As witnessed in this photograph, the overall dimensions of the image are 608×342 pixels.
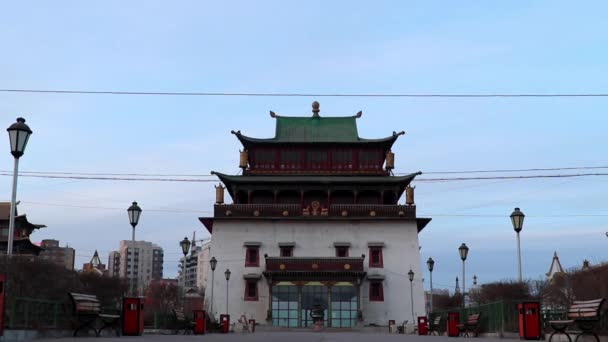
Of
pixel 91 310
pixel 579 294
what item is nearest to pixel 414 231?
pixel 579 294

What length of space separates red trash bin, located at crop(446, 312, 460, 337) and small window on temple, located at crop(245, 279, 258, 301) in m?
31.6

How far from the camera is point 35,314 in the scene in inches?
698

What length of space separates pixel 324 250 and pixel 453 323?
105 feet

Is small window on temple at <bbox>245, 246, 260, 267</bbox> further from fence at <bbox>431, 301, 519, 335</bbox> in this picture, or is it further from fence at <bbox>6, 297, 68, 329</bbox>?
fence at <bbox>6, 297, 68, 329</bbox>

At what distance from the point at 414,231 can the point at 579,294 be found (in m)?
16.7

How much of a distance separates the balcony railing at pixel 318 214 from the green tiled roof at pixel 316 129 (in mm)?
8042

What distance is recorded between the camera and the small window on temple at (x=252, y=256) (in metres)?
62.5

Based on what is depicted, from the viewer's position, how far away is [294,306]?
5838 centimetres

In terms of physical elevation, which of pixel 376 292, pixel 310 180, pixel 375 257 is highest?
pixel 310 180

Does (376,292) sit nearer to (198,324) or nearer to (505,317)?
(198,324)

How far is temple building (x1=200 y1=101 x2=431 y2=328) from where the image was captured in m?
58.4

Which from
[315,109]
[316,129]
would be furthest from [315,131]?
[315,109]

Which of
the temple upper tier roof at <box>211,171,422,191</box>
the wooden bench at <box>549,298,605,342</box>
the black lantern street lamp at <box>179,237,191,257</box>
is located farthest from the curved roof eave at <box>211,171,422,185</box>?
the wooden bench at <box>549,298,605,342</box>

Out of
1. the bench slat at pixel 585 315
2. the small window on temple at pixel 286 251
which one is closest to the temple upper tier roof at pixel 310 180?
the small window on temple at pixel 286 251
